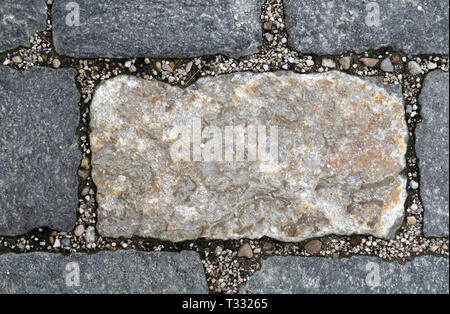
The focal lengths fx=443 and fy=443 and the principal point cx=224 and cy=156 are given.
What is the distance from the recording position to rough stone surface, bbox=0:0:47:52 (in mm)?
1978

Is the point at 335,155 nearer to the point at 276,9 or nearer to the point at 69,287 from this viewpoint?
the point at 276,9

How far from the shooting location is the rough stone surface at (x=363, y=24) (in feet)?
6.56

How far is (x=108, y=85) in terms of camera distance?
1.98 metres

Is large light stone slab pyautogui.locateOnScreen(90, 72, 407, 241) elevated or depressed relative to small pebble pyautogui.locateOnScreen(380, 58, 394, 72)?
depressed

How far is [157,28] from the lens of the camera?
6.51 feet

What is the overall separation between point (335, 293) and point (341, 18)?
4.11 feet

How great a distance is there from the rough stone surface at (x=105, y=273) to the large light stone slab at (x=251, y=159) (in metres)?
0.13

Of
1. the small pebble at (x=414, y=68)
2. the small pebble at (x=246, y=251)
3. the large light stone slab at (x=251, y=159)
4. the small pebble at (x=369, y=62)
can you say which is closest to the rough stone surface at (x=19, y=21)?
the large light stone slab at (x=251, y=159)

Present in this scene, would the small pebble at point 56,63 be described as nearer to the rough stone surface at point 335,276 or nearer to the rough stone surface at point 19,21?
the rough stone surface at point 19,21

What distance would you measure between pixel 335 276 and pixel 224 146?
0.78m

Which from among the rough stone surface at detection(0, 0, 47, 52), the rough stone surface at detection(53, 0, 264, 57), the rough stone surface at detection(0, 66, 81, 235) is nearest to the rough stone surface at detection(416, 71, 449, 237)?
the rough stone surface at detection(53, 0, 264, 57)

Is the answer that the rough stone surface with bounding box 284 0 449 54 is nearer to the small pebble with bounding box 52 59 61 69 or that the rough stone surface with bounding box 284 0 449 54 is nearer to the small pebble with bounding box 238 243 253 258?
the small pebble with bounding box 238 243 253 258

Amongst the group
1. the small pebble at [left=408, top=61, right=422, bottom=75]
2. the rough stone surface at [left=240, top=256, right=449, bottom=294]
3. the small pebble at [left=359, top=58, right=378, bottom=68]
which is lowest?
the rough stone surface at [left=240, top=256, right=449, bottom=294]

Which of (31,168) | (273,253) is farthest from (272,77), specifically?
(31,168)
